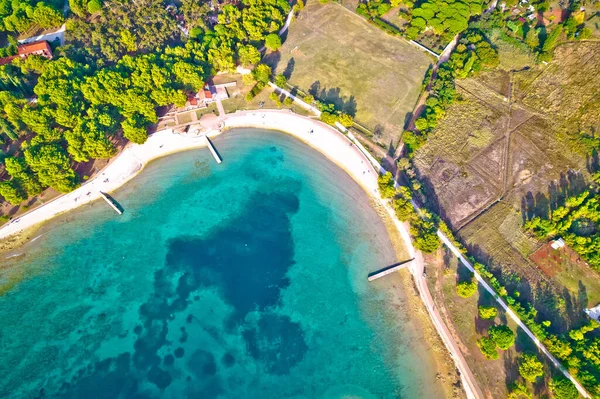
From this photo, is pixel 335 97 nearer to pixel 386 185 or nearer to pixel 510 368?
pixel 386 185

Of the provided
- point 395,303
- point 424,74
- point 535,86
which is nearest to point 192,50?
point 424,74

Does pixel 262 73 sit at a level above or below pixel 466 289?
above

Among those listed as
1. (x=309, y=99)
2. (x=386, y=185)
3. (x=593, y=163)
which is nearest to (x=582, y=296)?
(x=593, y=163)

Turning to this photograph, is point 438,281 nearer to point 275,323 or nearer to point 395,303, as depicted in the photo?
point 395,303

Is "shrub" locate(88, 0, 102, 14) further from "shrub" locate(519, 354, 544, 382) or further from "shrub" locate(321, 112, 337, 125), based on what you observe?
"shrub" locate(519, 354, 544, 382)

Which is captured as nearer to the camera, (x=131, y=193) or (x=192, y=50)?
(x=131, y=193)

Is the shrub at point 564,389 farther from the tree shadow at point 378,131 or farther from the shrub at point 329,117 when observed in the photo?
the shrub at point 329,117
